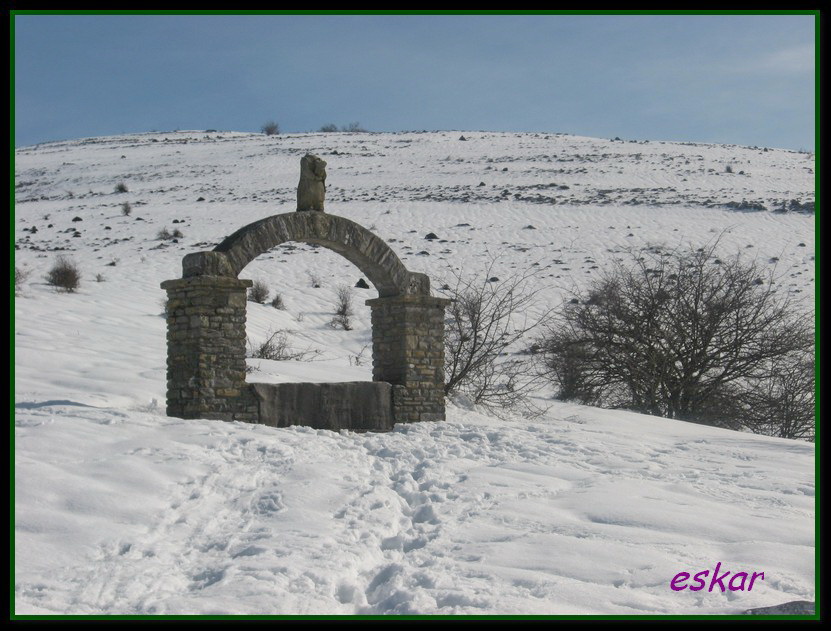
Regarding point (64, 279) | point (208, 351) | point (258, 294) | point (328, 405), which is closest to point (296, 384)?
point (328, 405)

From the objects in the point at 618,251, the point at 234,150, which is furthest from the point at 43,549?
the point at 234,150

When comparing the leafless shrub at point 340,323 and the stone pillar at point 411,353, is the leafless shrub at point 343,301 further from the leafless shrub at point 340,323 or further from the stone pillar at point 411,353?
the stone pillar at point 411,353

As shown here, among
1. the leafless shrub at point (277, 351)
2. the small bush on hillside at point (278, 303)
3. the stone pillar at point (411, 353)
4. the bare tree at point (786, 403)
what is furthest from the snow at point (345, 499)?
the bare tree at point (786, 403)

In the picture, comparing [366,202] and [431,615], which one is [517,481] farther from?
[366,202]

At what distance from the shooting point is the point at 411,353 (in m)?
12.8

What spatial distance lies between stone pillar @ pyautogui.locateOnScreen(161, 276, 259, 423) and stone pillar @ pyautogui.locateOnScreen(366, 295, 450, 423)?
93.0 inches

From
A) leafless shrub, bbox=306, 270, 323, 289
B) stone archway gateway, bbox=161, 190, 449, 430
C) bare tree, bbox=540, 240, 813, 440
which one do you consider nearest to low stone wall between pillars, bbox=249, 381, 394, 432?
stone archway gateway, bbox=161, 190, 449, 430

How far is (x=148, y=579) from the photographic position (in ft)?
20.0

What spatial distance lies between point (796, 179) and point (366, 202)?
21705mm

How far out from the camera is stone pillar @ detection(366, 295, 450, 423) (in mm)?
12758

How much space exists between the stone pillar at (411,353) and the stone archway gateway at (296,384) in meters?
0.01

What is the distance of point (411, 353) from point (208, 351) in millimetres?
3030

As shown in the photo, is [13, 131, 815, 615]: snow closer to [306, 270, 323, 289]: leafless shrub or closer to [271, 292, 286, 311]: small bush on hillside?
[271, 292, 286, 311]: small bush on hillside

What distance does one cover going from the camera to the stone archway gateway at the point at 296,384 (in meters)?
11.1
